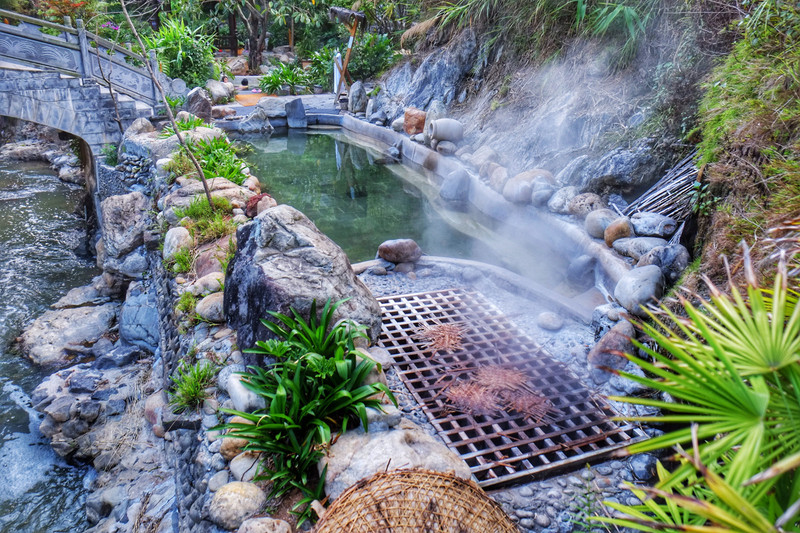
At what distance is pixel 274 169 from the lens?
934cm

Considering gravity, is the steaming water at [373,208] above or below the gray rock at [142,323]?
above

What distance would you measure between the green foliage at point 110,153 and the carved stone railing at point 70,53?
104cm

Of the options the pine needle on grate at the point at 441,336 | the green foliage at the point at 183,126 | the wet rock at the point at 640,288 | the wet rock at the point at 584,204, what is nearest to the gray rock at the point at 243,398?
the pine needle on grate at the point at 441,336

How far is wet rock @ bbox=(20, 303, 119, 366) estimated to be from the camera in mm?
6156

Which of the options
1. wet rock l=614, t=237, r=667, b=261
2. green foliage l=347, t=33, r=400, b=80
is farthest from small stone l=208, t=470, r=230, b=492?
green foliage l=347, t=33, r=400, b=80

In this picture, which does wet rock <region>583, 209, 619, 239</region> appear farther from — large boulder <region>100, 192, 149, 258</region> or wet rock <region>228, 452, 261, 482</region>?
large boulder <region>100, 192, 149, 258</region>

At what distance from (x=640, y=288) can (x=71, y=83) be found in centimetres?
897

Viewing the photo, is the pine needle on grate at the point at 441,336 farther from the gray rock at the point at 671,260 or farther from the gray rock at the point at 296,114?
the gray rock at the point at 296,114

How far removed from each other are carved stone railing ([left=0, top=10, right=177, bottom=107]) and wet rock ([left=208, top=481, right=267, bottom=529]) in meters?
6.98

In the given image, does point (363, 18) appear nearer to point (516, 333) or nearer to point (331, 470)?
point (516, 333)

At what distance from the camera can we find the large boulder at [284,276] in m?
3.41

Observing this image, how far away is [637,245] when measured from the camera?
4.85 metres

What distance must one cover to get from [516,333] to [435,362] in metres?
0.76

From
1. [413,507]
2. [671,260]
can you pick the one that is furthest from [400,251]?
[413,507]
